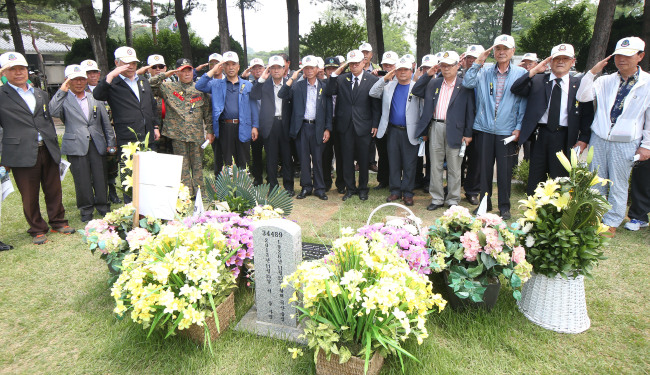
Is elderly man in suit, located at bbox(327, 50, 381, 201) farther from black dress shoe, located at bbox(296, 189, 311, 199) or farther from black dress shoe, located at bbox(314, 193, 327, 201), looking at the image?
black dress shoe, located at bbox(296, 189, 311, 199)

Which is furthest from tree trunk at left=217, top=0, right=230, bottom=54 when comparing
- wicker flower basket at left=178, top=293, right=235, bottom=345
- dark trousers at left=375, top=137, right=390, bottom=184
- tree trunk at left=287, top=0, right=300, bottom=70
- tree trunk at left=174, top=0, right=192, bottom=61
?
wicker flower basket at left=178, top=293, right=235, bottom=345

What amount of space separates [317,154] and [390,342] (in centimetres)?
436

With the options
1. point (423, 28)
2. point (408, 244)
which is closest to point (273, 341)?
point (408, 244)

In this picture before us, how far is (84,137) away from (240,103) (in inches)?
83.9

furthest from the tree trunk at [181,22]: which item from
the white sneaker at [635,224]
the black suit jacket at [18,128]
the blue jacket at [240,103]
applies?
the white sneaker at [635,224]

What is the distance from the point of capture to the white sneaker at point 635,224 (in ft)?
16.1

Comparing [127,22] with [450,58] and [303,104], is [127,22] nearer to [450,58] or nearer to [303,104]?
[303,104]

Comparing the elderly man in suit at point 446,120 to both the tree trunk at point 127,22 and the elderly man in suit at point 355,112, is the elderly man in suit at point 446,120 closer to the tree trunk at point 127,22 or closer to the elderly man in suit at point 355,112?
the elderly man in suit at point 355,112

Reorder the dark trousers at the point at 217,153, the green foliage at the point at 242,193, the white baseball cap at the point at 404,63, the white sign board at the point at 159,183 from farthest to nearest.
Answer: the dark trousers at the point at 217,153 → the white baseball cap at the point at 404,63 → the green foliage at the point at 242,193 → the white sign board at the point at 159,183

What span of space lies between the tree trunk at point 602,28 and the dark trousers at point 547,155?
21.8ft

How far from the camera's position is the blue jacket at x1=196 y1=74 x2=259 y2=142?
6.11 meters

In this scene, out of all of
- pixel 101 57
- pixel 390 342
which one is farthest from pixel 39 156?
pixel 101 57

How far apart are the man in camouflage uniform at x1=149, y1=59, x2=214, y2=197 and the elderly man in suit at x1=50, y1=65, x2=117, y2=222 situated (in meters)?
0.83

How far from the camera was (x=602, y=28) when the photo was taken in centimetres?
984
